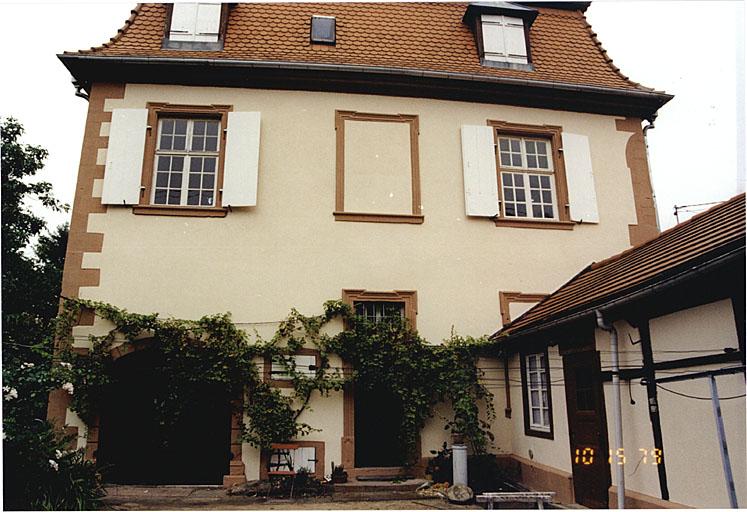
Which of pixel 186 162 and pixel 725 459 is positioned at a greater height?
pixel 186 162

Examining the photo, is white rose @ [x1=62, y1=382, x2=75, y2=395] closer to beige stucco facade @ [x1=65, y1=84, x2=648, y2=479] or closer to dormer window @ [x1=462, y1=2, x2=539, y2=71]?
beige stucco facade @ [x1=65, y1=84, x2=648, y2=479]

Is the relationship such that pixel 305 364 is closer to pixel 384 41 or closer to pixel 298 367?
pixel 298 367

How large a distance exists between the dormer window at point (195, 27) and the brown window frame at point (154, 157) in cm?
117

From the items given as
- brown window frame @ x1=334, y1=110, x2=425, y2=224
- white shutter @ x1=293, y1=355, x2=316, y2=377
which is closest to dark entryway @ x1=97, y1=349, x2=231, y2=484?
white shutter @ x1=293, y1=355, x2=316, y2=377

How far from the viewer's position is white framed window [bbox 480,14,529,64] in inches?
385

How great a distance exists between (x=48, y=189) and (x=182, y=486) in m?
8.22

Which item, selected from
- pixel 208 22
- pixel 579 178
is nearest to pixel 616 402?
pixel 579 178

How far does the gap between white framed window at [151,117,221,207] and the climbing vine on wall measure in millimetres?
1772

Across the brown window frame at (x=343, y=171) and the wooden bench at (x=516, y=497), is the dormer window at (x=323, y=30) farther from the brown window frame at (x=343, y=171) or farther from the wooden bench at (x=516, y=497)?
the wooden bench at (x=516, y=497)

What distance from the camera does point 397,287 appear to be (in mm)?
8273

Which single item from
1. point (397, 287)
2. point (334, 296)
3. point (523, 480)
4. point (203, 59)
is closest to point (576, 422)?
point (523, 480)

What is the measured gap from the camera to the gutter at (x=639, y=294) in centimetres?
426

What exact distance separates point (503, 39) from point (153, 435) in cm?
818

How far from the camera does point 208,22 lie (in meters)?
9.28
